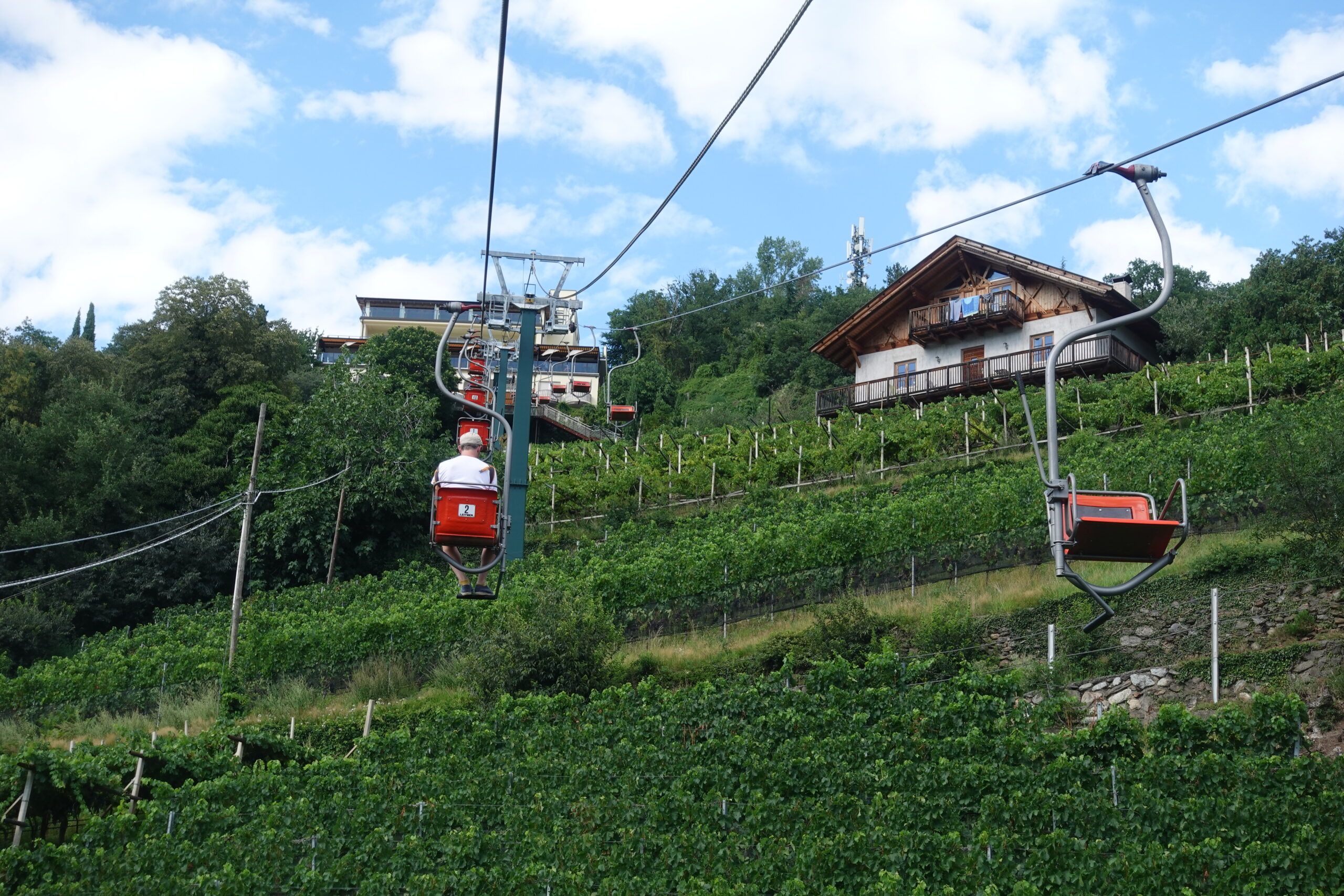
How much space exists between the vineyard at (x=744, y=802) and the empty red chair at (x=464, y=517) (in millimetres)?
4472

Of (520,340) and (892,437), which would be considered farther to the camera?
(892,437)

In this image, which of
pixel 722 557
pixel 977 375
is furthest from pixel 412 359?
pixel 722 557

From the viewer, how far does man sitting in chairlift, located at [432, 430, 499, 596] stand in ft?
33.9

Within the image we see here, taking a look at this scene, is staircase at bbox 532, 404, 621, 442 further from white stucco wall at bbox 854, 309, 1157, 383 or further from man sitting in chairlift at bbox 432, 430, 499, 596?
man sitting in chairlift at bbox 432, 430, 499, 596

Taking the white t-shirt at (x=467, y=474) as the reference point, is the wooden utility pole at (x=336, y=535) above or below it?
below

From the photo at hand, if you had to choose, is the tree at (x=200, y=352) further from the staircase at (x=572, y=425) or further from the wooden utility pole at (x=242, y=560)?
the wooden utility pole at (x=242, y=560)

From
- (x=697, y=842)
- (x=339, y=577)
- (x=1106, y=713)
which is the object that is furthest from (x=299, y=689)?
(x=1106, y=713)

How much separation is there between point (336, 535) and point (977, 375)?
62.1 ft

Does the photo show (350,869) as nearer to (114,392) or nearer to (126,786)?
(126,786)

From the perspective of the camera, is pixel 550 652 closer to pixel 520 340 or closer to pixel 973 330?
pixel 520 340

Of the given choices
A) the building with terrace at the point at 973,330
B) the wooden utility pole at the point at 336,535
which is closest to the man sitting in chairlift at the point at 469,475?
the wooden utility pole at the point at 336,535

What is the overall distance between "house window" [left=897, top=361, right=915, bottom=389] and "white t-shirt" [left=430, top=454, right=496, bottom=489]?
91.0ft

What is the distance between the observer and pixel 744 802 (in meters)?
14.5

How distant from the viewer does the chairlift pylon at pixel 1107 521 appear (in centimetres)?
880
